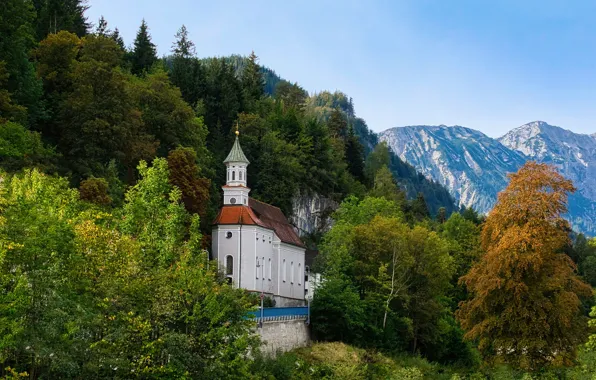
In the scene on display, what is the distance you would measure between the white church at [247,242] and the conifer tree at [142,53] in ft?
105

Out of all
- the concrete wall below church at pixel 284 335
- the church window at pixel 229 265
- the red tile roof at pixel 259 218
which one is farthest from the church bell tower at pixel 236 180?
the concrete wall below church at pixel 284 335

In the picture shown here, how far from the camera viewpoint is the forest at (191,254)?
25.8 m

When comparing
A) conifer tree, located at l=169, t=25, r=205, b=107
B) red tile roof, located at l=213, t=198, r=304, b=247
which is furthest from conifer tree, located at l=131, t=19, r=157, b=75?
red tile roof, located at l=213, t=198, r=304, b=247

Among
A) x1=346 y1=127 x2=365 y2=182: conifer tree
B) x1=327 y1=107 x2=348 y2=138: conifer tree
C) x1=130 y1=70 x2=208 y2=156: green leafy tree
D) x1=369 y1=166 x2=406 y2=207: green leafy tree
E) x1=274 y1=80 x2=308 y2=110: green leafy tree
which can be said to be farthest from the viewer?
x1=274 y1=80 x2=308 y2=110: green leafy tree

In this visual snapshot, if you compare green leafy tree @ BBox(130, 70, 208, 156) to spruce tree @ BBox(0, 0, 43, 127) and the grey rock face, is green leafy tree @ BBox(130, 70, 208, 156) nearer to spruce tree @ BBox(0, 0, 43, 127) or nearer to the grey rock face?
spruce tree @ BBox(0, 0, 43, 127)

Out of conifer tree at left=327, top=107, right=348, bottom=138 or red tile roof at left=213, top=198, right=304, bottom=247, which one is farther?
conifer tree at left=327, top=107, right=348, bottom=138

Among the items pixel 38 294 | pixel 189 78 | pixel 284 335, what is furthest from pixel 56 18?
pixel 38 294

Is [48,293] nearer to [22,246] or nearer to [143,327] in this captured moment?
[22,246]

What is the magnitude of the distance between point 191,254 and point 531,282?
58.7 ft

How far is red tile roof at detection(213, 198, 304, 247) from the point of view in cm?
6122

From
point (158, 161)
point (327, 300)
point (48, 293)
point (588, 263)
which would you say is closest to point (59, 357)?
point (48, 293)

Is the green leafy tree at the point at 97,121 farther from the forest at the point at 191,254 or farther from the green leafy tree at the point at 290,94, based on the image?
the green leafy tree at the point at 290,94

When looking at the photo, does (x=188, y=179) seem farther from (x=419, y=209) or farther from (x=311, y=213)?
(x=419, y=209)

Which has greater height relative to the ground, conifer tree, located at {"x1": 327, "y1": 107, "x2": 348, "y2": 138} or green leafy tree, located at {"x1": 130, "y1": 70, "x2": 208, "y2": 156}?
conifer tree, located at {"x1": 327, "y1": 107, "x2": 348, "y2": 138}
